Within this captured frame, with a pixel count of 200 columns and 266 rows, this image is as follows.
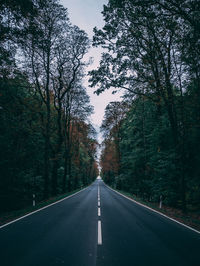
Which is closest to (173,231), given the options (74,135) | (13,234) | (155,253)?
(155,253)

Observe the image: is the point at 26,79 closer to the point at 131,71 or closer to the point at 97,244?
the point at 131,71

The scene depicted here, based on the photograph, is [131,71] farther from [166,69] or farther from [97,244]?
[97,244]

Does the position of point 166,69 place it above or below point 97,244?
above

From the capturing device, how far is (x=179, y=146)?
11727mm

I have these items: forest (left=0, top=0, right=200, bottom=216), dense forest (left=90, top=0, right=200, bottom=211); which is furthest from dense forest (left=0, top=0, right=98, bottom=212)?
dense forest (left=90, top=0, right=200, bottom=211)

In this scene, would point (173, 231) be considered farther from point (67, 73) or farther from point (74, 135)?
point (74, 135)

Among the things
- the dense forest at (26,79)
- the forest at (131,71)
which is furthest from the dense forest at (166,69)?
the dense forest at (26,79)

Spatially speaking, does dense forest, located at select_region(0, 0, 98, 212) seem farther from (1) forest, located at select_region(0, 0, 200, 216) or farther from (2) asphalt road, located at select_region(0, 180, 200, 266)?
(2) asphalt road, located at select_region(0, 180, 200, 266)

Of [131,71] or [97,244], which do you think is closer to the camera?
[97,244]

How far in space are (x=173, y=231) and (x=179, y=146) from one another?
6685 mm

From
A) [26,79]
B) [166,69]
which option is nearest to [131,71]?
[166,69]

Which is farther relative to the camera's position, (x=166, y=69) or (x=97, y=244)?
(x=166, y=69)

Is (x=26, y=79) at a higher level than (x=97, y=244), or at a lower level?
higher

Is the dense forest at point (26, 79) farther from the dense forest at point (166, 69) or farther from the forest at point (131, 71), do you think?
the dense forest at point (166, 69)
